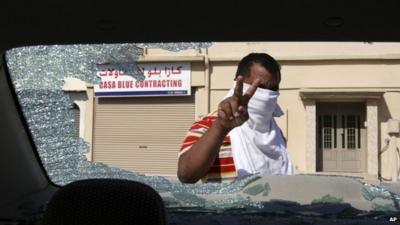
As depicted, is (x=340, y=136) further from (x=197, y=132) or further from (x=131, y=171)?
(x=197, y=132)

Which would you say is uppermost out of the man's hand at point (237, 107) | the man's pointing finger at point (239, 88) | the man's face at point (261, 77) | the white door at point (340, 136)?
the man's face at point (261, 77)

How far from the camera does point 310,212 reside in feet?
8.91

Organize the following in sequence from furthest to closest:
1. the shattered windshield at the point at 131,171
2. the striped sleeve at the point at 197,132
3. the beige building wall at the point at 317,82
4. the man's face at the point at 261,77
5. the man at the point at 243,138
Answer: the beige building wall at the point at 317,82
the striped sleeve at the point at 197,132
the man's face at the point at 261,77
the man at the point at 243,138
the shattered windshield at the point at 131,171

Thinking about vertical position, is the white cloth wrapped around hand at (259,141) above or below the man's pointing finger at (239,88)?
below

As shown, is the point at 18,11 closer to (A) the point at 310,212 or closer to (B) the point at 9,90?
(B) the point at 9,90

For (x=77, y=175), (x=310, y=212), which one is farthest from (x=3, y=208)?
(x=310, y=212)

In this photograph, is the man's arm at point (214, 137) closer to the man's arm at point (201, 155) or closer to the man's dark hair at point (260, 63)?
the man's arm at point (201, 155)

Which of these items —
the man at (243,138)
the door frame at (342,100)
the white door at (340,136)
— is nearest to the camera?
the man at (243,138)

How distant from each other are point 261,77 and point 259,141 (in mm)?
281

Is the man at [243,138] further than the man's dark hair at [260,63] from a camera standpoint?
No

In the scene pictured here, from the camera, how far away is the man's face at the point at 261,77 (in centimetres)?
296

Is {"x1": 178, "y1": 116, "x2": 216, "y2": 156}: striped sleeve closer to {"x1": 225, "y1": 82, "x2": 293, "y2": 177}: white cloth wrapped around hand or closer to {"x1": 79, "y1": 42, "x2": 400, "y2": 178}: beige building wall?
{"x1": 225, "y1": 82, "x2": 293, "y2": 177}: white cloth wrapped around hand

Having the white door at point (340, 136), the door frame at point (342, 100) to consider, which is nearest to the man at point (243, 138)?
the white door at point (340, 136)

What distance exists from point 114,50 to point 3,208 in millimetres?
908
